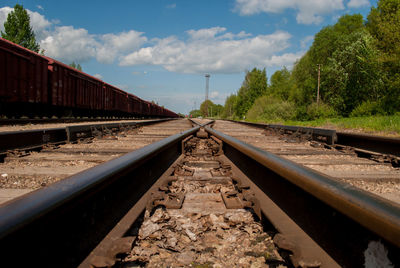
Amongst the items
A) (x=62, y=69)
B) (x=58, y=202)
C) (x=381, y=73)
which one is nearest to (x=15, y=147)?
(x=58, y=202)

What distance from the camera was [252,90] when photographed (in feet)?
222

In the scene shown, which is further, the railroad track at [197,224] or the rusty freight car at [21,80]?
the rusty freight car at [21,80]

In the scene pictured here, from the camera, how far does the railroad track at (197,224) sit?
88 cm

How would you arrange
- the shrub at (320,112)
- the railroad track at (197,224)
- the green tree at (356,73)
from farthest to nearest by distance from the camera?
the shrub at (320,112)
the green tree at (356,73)
the railroad track at (197,224)

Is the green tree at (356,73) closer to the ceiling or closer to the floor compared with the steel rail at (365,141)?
closer to the ceiling

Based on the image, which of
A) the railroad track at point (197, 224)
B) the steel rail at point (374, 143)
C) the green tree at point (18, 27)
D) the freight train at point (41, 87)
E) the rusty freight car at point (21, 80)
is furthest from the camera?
the green tree at point (18, 27)

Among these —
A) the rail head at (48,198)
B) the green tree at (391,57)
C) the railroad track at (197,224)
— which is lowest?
the railroad track at (197,224)

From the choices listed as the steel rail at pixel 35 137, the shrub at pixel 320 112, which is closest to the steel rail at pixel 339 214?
the steel rail at pixel 35 137

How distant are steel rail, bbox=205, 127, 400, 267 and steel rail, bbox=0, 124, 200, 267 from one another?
94 centimetres

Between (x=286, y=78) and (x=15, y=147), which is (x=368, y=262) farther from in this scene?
(x=286, y=78)

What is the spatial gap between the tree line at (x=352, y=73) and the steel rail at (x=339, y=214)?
2590 cm

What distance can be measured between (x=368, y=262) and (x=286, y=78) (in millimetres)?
80067

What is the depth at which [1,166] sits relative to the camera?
2.67 meters

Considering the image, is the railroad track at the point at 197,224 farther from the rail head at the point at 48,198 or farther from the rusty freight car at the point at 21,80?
the rusty freight car at the point at 21,80
